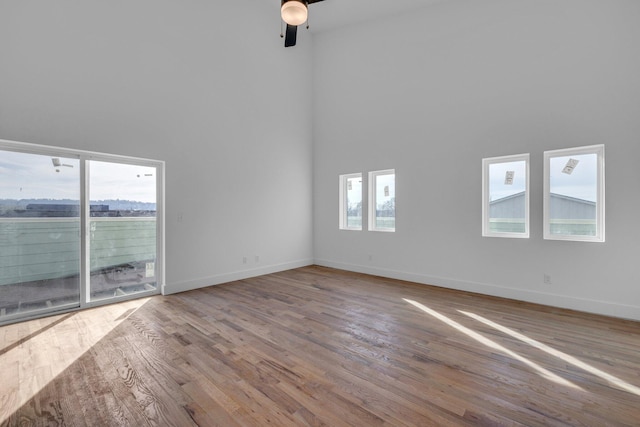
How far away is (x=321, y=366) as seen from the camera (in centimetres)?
237

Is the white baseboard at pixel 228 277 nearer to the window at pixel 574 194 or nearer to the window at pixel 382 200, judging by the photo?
the window at pixel 382 200

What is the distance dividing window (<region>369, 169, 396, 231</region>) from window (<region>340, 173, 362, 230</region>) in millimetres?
306

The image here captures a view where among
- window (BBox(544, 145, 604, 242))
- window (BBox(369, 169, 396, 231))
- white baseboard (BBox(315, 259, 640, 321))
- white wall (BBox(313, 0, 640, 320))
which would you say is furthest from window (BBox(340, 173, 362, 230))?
window (BBox(544, 145, 604, 242))

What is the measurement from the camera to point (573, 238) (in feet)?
12.2

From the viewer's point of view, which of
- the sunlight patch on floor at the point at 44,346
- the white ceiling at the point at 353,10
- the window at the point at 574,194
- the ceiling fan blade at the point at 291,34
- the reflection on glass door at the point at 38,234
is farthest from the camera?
the white ceiling at the point at 353,10

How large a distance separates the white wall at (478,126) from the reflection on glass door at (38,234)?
4.43m

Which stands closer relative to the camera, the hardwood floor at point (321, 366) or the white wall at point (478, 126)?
the hardwood floor at point (321, 366)

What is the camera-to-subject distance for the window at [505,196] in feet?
13.6

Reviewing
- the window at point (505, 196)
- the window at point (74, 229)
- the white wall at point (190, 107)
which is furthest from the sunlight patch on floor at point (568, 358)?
the window at point (74, 229)

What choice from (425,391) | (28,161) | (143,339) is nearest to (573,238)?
(425,391)

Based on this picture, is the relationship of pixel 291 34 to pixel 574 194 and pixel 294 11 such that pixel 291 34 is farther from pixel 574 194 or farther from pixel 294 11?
pixel 574 194

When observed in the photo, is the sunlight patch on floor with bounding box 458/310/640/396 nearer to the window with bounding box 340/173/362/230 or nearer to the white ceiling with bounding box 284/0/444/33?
the window with bounding box 340/173/362/230

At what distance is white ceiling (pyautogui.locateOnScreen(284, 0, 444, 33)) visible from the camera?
5.13 meters

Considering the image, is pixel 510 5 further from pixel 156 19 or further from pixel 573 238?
pixel 156 19
